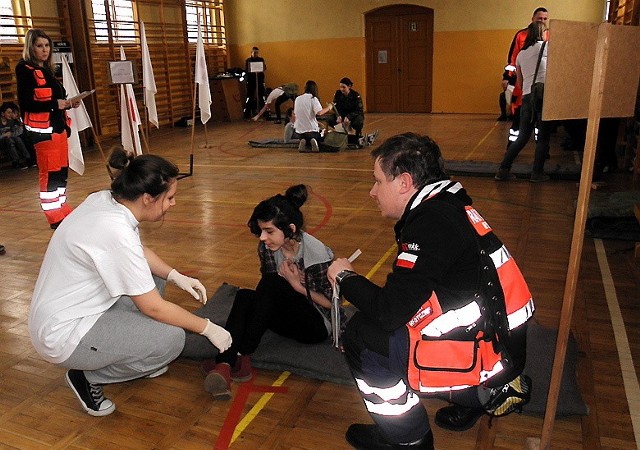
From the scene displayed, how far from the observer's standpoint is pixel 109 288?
211 cm

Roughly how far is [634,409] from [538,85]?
4.41m

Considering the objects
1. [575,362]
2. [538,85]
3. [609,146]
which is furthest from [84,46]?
[575,362]

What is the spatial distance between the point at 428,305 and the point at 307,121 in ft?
24.5

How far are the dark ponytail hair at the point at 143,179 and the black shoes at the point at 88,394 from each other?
2.60 feet

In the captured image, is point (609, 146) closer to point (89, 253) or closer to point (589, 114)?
point (589, 114)

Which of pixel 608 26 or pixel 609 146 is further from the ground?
pixel 608 26

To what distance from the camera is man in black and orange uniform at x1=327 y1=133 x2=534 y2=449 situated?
1.67m

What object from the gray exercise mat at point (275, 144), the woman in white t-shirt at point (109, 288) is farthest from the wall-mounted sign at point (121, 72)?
the woman in white t-shirt at point (109, 288)

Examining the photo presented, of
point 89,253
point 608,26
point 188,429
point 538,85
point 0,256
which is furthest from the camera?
point 538,85

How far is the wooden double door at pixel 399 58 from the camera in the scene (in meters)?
13.9

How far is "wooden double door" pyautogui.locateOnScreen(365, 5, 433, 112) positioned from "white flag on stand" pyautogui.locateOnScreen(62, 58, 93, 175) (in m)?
9.49

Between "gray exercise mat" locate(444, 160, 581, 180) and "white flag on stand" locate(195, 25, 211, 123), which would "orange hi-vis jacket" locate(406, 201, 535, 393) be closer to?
"gray exercise mat" locate(444, 160, 581, 180)

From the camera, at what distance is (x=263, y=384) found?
2574 millimetres

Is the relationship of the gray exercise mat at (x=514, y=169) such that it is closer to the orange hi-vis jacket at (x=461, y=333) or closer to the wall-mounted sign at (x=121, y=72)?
the wall-mounted sign at (x=121, y=72)
